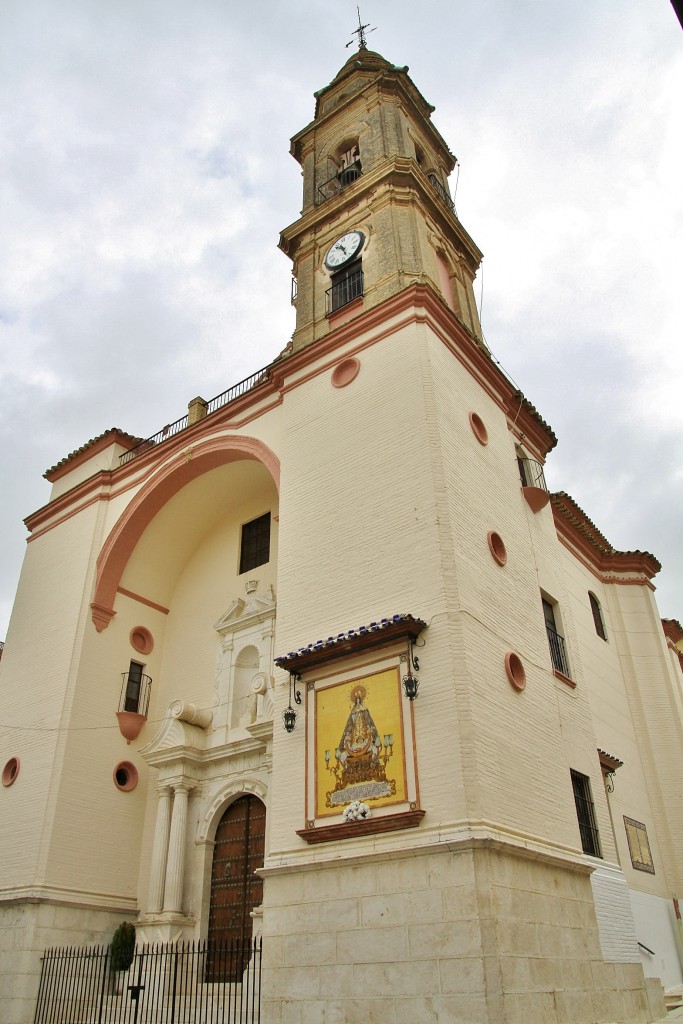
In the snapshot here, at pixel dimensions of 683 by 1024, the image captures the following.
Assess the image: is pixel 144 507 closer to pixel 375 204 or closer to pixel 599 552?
pixel 375 204

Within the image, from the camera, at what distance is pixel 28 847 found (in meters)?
13.8

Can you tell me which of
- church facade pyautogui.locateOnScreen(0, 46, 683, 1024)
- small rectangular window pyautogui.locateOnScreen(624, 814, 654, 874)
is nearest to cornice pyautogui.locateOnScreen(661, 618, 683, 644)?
church facade pyautogui.locateOnScreen(0, 46, 683, 1024)

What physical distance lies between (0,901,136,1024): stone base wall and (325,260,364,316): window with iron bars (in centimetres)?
1145

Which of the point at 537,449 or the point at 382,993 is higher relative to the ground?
the point at 537,449

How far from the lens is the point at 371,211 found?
52.7 feet

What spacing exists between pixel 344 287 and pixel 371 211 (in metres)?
1.80

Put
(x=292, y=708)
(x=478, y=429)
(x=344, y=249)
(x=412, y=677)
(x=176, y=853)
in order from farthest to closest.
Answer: (x=344, y=249)
(x=176, y=853)
(x=478, y=429)
(x=292, y=708)
(x=412, y=677)

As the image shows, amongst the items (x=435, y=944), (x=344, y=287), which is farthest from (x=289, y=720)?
(x=344, y=287)

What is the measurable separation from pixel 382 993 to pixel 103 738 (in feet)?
27.5

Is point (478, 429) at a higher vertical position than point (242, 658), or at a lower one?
higher

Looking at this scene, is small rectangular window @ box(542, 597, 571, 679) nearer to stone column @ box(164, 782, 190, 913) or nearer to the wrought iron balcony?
stone column @ box(164, 782, 190, 913)

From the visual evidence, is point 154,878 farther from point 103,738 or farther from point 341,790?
point 341,790

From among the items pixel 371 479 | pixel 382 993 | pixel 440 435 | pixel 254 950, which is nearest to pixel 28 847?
pixel 254 950

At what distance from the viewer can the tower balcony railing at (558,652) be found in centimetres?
1335
